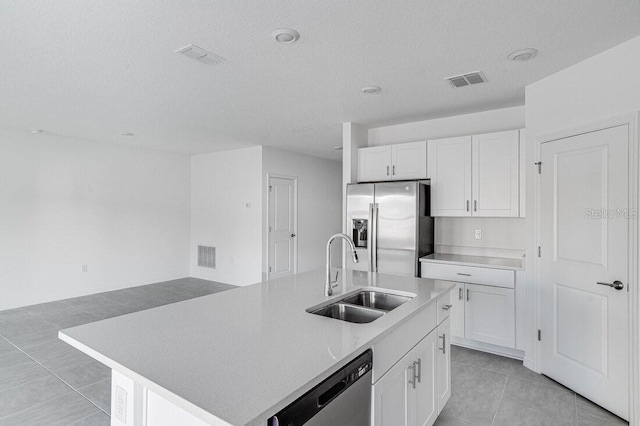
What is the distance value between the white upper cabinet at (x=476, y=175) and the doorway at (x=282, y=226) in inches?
126

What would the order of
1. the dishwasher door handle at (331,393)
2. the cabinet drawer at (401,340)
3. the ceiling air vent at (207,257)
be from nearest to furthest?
1. the dishwasher door handle at (331,393)
2. the cabinet drawer at (401,340)
3. the ceiling air vent at (207,257)

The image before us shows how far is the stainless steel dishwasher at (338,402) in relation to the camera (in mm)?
996

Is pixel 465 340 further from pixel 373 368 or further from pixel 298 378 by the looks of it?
pixel 298 378

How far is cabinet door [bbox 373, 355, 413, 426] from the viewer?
1.46m

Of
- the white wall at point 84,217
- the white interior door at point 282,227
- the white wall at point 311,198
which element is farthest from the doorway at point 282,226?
the white wall at point 84,217

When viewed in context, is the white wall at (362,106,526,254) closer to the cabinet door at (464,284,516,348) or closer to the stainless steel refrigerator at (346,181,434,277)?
the stainless steel refrigerator at (346,181,434,277)

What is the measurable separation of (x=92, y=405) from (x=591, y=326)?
12.2ft

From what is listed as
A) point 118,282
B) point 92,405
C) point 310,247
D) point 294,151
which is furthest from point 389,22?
point 118,282

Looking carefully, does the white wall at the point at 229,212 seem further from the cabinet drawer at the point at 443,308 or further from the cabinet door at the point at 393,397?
the cabinet door at the point at 393,397

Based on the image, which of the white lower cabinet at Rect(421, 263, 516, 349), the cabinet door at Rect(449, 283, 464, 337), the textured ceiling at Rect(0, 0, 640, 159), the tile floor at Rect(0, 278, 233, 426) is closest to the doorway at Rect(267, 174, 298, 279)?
the tile floor at Rect(0, 278, 233, 426)

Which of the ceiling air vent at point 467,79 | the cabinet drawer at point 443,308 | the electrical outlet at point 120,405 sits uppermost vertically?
the ceiling air vent at point 467,79

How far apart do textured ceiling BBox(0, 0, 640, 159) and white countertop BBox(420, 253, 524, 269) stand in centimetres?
168

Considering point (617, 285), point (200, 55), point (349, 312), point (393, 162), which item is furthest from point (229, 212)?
point (617, 285)

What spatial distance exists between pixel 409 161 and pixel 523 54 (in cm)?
176
